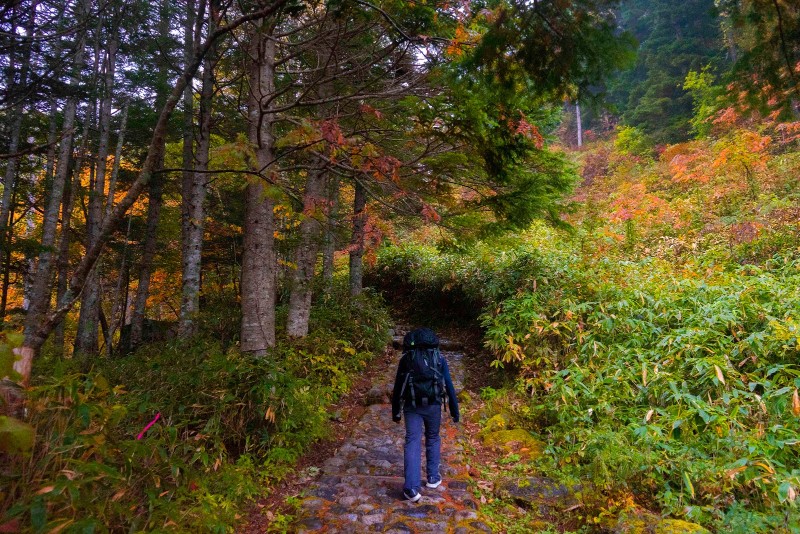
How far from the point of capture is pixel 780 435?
383cm

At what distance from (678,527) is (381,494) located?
2.62 meters

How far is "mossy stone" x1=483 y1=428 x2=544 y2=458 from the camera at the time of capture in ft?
16.5

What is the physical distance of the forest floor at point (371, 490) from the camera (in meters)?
3.66

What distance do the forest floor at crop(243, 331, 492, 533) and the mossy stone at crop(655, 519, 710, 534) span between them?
4.51 feet

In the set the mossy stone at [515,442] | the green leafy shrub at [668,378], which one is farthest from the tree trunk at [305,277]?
the mossy stone at [515,442]

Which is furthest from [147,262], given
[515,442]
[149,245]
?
[515,442]

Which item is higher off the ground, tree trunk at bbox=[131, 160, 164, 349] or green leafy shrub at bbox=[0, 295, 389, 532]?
tree trunk at bbox=[131, 160, 164, 349]

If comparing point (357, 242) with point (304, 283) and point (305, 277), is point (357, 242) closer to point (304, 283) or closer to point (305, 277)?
point (305, 277)

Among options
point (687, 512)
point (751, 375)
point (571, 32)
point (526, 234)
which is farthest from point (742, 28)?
point (526, 234)

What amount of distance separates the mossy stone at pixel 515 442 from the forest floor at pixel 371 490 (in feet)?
1.07

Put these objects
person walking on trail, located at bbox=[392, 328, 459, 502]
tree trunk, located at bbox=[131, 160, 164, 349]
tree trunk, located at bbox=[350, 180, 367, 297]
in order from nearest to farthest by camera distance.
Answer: person walking on trail, located at bbox=[392, 328, 459, 502] < tree trunk, located at bbox=[350, 180, 367, 297] < tree trunk, located at bbox=[131, 160, 164, 349]

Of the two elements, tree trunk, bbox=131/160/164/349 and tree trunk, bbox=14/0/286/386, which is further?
tree trunk, bbox=131/160/164/349

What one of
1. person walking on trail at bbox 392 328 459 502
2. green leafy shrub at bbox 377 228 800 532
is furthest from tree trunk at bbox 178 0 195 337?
green leafy shrub at bbox 377 228 800 532

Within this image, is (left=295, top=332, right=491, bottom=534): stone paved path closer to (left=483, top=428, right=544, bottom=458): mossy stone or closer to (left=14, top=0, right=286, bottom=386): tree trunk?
(left=483, top=428, right=544, bottom=458): mossy stone
